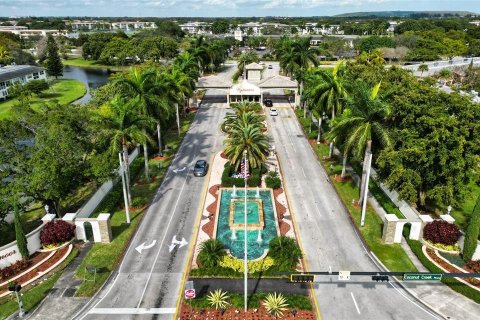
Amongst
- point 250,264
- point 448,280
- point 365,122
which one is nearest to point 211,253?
point 250,264

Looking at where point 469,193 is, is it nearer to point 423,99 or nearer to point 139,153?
point 423,99

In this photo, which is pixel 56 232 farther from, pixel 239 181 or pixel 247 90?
pixel 247 90

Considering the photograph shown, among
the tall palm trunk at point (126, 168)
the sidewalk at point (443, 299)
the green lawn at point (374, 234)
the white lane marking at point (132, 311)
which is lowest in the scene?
the sidewalk at point (443, 299)

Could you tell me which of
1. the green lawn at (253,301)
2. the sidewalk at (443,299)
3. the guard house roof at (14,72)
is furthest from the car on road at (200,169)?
the guard house roof at (14,72)

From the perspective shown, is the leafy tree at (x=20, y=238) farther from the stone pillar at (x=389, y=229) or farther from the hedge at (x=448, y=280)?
the hedge at (x=448, y=280)

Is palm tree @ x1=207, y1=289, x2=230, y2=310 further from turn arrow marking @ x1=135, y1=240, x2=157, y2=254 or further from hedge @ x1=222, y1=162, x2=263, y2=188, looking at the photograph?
hedge @ x1=222, y1=162, x2=263, y2=188

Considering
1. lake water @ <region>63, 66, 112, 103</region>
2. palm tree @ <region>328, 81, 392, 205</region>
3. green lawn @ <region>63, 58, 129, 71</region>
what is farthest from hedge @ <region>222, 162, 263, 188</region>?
green lawn @ <region>63, 58, 129, 71</region>
